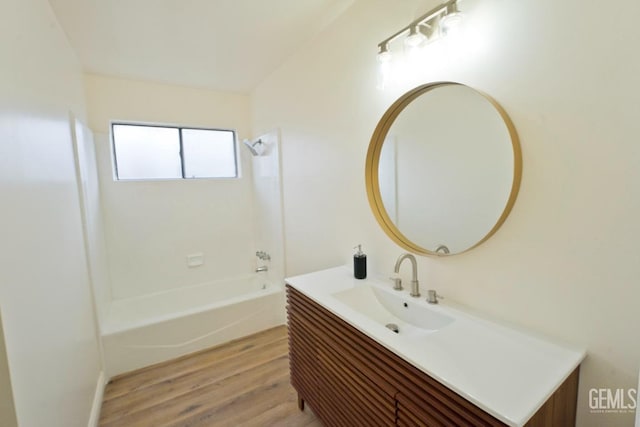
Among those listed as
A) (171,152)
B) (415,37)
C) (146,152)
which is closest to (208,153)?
(171,152)

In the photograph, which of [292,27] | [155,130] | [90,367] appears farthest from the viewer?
[155,130]

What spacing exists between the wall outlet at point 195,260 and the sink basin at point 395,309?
2.35 meters

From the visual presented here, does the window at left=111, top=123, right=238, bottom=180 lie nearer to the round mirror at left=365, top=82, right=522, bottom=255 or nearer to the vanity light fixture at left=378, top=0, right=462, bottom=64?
the round mirror at left=365, top=82, right=522, bottom=255

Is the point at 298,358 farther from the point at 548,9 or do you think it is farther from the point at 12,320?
the point at 548,9

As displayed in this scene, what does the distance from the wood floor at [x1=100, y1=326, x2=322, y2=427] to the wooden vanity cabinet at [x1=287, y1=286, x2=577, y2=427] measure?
0.25 metres

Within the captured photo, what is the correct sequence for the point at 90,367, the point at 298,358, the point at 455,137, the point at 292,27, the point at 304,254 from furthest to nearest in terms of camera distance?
the point at 304,254, the point at 292,27, the point at 90,367, the point at 298,358, the point at 455,137

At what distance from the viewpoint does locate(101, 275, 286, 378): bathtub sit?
2.30m

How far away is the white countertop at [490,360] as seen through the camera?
0.73 m

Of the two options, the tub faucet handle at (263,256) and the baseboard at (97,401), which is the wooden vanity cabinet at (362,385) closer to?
the baseboard at (97,401)

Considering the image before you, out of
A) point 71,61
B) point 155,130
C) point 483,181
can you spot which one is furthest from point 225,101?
point 483,181

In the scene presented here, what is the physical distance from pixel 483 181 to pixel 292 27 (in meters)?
1.70

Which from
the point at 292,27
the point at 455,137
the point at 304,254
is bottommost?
the point at 304,254

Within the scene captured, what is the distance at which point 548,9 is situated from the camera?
3.14 feet

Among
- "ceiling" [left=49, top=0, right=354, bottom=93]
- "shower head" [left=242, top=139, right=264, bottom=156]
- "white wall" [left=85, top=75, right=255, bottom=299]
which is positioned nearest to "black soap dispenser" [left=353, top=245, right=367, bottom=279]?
"ceiling" [left=49, top=0, right=354, bottom=93]
